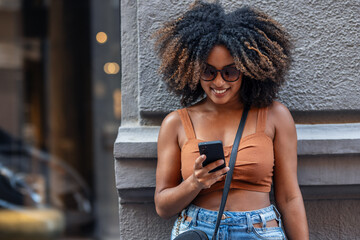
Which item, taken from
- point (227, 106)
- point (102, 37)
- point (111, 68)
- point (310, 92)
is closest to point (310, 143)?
point (310, 92)

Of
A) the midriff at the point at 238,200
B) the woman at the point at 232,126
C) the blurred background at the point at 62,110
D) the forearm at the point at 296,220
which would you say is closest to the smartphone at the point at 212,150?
the woman at the point at 232,126

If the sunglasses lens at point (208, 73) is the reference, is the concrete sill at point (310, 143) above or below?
below

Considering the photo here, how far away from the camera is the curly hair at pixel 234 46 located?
2.09m

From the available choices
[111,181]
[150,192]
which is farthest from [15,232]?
[150,192]

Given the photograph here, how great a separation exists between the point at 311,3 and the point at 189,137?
1.34 metres

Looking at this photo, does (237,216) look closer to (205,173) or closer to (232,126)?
(205,173)

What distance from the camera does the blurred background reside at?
7.21 meters

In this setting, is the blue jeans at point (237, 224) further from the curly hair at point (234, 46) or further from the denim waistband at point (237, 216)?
the curly hair at point (234, 46)

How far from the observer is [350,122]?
9.45 ft

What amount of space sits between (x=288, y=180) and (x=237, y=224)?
37cm

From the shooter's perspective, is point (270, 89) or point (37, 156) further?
point (37, 156)

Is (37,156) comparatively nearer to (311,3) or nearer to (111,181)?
(111,181)

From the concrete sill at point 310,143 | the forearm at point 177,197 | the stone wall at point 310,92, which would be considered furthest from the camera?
the stone wall at point 310,92

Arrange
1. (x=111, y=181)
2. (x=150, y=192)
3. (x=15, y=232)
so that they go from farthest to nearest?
1. (x=111, y=181)
2. (x=15, y=232)
3. (x=150, y=192)
